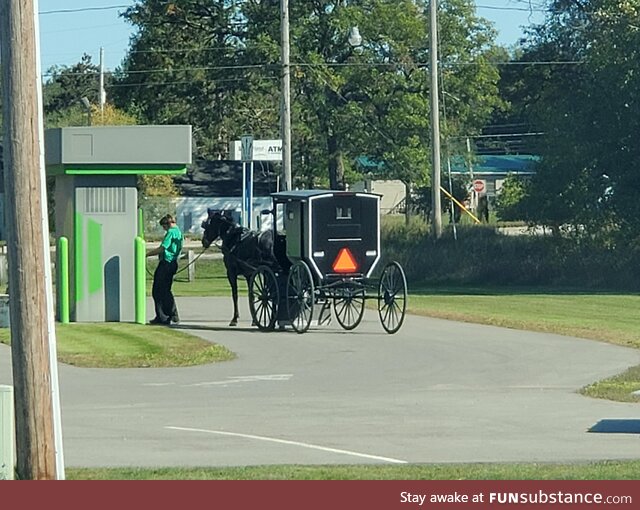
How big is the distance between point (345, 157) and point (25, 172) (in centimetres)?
5470

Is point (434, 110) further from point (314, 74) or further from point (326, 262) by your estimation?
point (326, 262)

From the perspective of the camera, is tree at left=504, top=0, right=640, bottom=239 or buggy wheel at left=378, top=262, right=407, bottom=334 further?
tree at left=504, top=0, right=640, bottom=239

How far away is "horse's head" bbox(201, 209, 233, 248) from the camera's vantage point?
25703 millimetres

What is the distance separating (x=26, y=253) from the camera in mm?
9953

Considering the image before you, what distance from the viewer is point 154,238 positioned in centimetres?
6462

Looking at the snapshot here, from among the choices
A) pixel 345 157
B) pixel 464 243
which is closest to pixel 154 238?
pixel 345 157

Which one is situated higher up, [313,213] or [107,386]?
[313,213]

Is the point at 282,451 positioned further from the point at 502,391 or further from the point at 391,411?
the point at 502,391

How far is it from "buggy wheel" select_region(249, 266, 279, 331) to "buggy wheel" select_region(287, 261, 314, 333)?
0.91ft

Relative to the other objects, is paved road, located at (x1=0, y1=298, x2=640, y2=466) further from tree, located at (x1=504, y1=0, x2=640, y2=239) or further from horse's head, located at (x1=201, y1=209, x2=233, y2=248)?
tree, located at (x1=504, y1=0, x2=640, y2=239)

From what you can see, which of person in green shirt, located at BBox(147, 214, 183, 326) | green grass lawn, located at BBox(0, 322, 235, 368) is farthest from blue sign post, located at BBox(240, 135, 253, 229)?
green grass lawn, located at BBox(0, 322, 235, 368)

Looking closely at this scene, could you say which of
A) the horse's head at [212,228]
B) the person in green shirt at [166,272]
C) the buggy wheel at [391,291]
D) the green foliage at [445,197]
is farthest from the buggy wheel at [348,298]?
the green foliage at [445,197]

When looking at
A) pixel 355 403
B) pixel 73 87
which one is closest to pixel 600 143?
pixel 355 403

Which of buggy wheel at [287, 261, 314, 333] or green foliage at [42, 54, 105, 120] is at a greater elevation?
green foliage at [42, 54, 105, 120]
